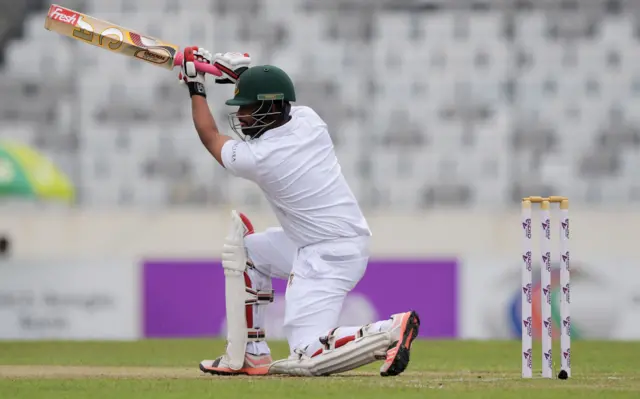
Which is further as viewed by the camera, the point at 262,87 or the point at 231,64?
the point at 231,64

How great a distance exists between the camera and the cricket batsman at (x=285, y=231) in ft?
18.6

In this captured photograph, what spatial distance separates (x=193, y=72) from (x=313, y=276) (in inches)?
42.3

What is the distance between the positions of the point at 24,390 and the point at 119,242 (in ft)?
27.3

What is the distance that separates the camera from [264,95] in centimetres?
572

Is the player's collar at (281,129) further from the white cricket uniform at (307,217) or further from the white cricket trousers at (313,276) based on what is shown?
the white cricket trousers at (313,276)

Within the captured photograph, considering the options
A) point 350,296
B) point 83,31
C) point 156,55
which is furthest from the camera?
point 350,296

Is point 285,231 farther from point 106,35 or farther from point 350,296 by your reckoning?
point 350,296

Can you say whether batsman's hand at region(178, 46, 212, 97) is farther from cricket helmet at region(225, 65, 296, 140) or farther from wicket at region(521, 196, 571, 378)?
wicket at region(521, 196, 571, 378)

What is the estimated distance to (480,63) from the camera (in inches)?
599

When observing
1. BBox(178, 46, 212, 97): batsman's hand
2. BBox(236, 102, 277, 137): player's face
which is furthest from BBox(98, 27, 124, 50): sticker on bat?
BBox(236, 102, 277, 137): player's face

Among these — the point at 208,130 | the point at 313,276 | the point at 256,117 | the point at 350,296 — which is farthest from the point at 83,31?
the point at 350,296

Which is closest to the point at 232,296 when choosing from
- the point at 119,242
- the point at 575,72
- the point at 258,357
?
the point at 258,357

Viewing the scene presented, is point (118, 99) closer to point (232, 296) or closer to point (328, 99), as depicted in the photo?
point (328, 99)

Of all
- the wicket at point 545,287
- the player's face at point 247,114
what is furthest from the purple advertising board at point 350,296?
the wicket at point 545,287
